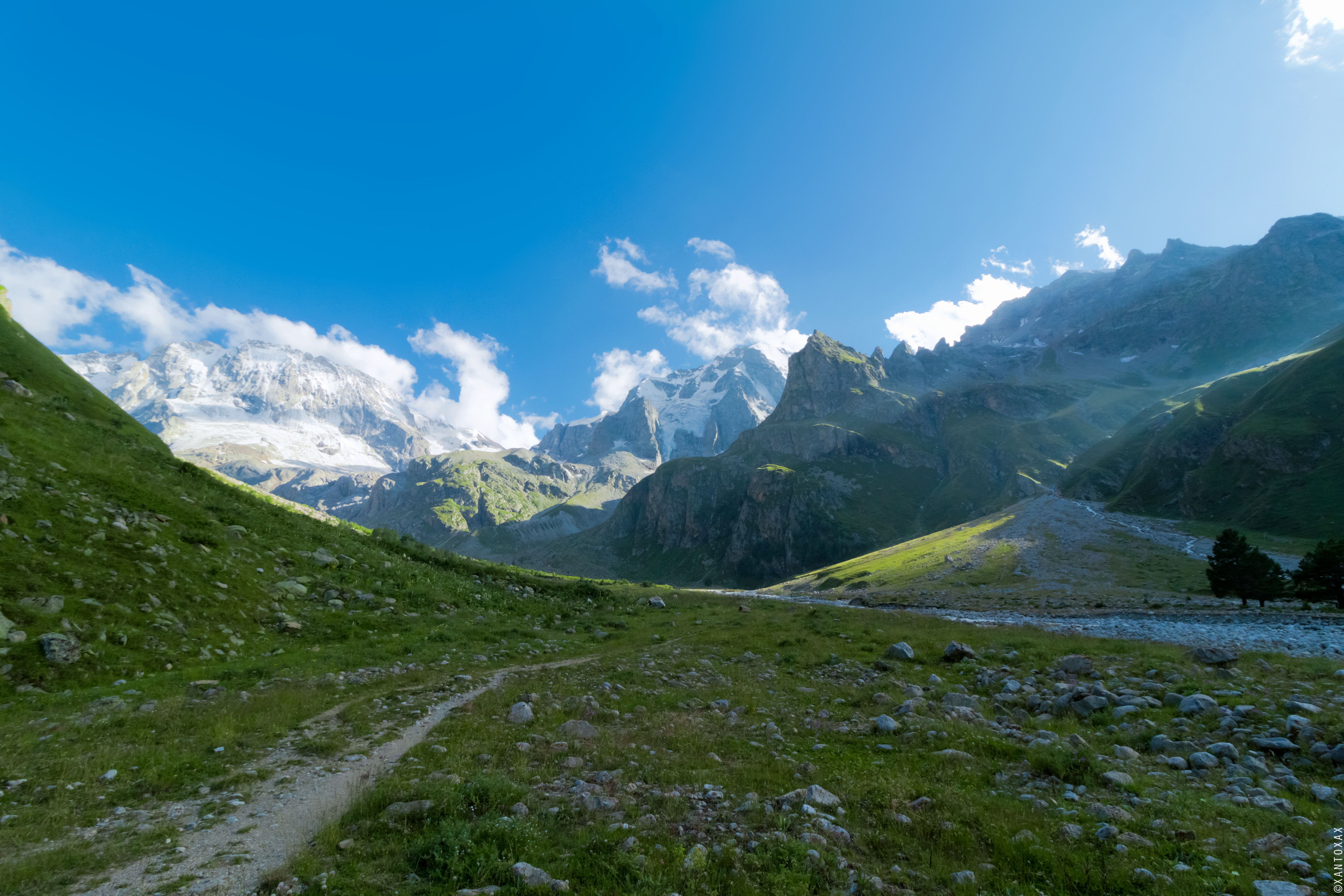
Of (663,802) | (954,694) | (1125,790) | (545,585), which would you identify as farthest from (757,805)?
(545,585)

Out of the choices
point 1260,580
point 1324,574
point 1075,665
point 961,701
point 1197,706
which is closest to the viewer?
point 1197,706

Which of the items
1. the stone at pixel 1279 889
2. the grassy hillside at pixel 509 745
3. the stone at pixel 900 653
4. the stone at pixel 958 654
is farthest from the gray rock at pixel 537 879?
the stone at pixel 958 654

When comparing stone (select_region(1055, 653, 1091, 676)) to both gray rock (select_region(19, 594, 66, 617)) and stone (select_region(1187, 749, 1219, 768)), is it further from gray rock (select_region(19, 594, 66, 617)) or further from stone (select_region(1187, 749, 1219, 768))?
gray rock (select_region(19, 594, 66, 617))

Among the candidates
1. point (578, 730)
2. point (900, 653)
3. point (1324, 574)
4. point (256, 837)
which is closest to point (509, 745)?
point (578, 730)

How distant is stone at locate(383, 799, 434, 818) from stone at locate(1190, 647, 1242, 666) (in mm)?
28276

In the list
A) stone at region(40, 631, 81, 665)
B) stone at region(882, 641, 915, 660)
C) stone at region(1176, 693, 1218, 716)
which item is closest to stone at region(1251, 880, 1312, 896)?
stone at region(1176, 693, 1218, 716)

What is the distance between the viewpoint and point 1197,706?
1518 cm

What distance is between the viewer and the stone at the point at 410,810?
9.61m

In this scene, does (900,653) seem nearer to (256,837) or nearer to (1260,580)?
(256,837)

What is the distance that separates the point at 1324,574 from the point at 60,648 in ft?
255

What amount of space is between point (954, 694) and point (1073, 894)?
11.4 meters

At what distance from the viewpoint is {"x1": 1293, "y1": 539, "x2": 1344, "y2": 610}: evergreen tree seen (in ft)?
137

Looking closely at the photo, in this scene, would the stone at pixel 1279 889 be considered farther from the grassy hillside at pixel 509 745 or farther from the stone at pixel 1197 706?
the stone at pixel 1197 706

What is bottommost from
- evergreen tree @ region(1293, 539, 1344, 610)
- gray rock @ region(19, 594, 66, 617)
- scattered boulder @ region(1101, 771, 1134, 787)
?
scattered boulder @ region(1101, 771, 1134, 787)
